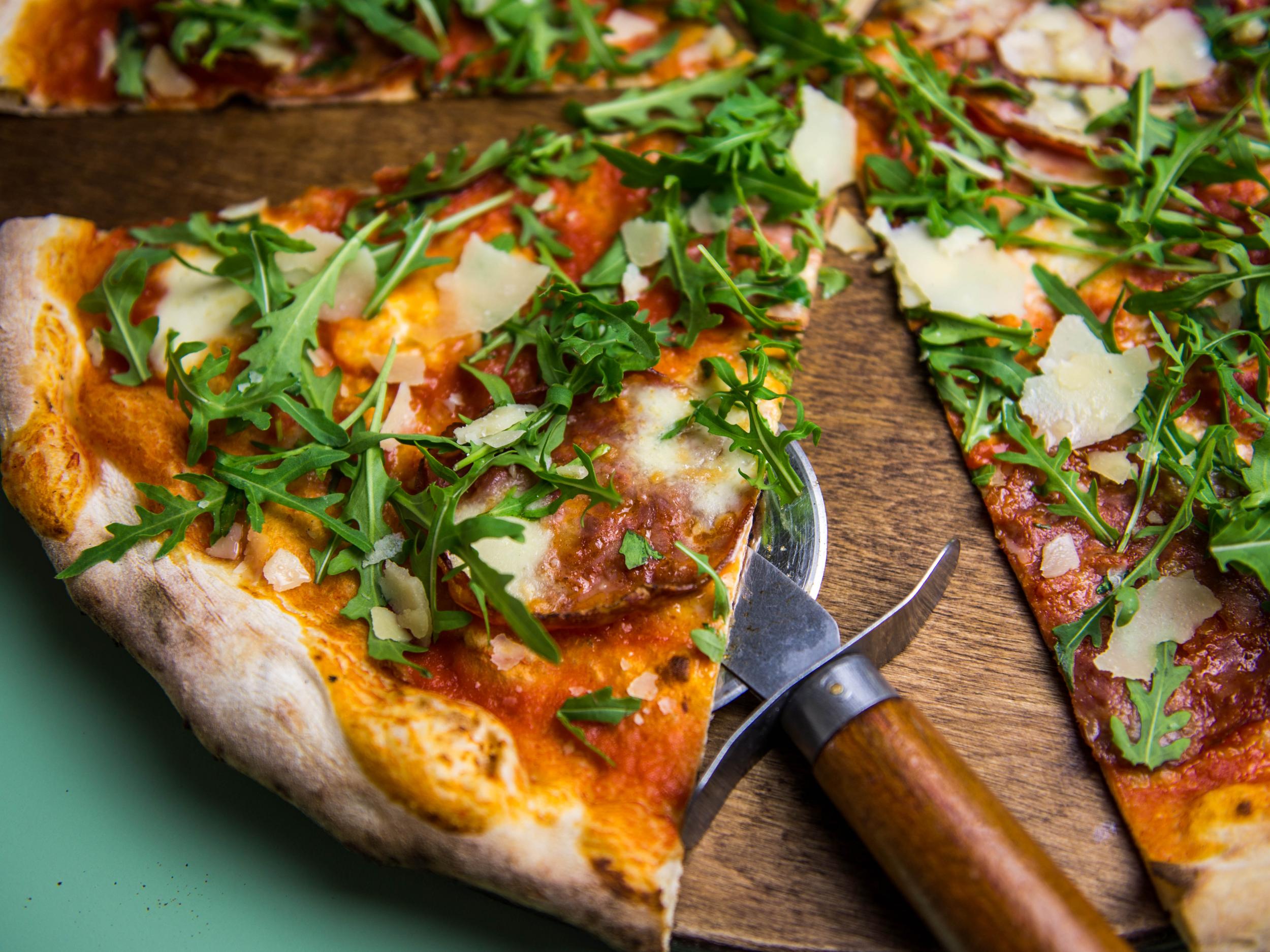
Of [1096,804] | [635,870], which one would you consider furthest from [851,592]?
[635,870]

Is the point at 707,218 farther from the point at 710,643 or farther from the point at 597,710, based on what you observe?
the point at 597,710

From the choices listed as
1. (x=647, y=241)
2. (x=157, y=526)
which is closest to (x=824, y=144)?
(x=647, y=241)

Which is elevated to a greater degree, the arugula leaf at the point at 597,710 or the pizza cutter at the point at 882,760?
the pizza cutter at the point at 882,760

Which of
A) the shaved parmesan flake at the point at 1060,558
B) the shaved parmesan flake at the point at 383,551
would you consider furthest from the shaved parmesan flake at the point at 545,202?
the shaved parmesan flake at the point at 1060,558

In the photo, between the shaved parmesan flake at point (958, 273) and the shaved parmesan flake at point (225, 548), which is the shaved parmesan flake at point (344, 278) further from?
the shaved parmesan flake at point (958, 273)

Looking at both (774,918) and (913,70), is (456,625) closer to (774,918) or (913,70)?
(774,918)

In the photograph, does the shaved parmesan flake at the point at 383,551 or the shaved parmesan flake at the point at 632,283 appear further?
the shaved parmesan flake at the point at 632,283

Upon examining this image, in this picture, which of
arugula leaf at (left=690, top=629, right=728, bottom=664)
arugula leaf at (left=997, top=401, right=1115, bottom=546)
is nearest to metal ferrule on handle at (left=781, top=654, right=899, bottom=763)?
arugula leaf at (left=690, top=629, right=728, bottom=664)
